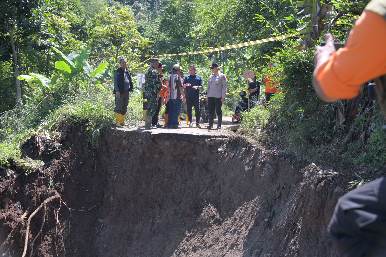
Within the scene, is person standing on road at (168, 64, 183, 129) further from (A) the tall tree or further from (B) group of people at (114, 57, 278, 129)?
(A) the tall tree

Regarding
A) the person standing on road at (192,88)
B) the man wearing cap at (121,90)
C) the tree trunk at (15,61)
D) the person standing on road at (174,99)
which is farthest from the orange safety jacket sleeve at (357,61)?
the tree trunk at (15,61)

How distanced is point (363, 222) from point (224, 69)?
21.9 m

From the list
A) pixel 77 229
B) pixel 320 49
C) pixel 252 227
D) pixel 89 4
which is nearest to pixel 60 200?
pixel 77 229

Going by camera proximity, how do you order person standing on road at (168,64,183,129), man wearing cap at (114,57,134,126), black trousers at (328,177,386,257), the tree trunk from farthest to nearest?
the tree trunk → person standing on road at (168,64,183,129) → man wearing cap at (114,57,134,126) → black trousers at (328,177,386,257)

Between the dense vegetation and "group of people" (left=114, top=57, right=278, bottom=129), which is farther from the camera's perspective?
"group of people" (left=114, top=57, right=278, bottom=129)

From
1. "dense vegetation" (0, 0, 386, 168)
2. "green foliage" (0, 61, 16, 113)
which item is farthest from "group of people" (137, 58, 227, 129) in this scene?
"green foliage" (0, 61, 16, 113)

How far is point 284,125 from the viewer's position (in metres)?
10.2

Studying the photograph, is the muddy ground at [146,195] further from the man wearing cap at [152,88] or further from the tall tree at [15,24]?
the tall tree at [15,24]

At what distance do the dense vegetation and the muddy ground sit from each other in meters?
0.49

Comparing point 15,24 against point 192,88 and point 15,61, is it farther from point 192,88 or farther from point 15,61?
point 192,88

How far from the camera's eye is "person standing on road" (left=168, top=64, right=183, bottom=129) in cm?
1428

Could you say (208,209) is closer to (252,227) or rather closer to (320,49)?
(252,227)

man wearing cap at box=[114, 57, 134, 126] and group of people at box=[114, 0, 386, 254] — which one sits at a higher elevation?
group of people at box=[114, 0, 386, 254]

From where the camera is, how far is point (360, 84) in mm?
2799
